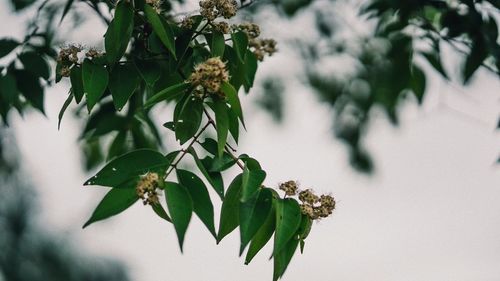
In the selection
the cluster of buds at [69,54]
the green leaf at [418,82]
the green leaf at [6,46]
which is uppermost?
the cluster of buds at [69,54]

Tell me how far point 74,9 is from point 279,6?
732 mm

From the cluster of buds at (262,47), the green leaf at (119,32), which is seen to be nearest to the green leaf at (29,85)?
the cluster of buds at (262,47)

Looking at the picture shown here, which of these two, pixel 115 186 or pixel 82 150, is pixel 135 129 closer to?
pixel 82 150

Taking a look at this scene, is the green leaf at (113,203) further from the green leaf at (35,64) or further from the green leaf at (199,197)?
the green leaf at (35,64)

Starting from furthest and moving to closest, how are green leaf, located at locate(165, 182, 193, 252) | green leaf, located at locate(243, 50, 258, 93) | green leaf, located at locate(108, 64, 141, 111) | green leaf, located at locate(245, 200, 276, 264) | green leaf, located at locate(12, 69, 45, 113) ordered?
green leaf, located at locate(12, 69, 45, 113), green leaf, located at locate(243, 50, 258, 93), green leaf, located at locate(108, 64, 141, 111), green leaf, located at locate(245, 200, 276, 264), green leaf, located at locate(165, 182, 193, 252)

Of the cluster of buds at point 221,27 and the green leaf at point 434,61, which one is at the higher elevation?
the cluster of buds at point 221,27

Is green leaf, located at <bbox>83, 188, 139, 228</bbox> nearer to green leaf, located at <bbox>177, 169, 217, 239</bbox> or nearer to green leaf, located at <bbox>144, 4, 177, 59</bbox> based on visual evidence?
green leaf, located at <bbox>177, 169, 217, 239</bbox>

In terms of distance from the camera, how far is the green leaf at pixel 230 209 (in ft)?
2.75

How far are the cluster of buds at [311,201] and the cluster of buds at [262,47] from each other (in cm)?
56

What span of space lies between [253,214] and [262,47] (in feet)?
2.29

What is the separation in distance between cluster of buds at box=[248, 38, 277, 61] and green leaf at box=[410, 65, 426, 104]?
0.50m

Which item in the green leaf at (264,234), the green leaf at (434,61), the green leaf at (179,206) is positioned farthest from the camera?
the green leaf at (434,61)

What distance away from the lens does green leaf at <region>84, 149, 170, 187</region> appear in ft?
2.69

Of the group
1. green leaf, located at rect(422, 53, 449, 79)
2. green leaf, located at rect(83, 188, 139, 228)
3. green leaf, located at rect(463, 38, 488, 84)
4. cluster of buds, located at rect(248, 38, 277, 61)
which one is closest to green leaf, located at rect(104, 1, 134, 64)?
green leaf, located at rect(83, 188, 139, 228)
